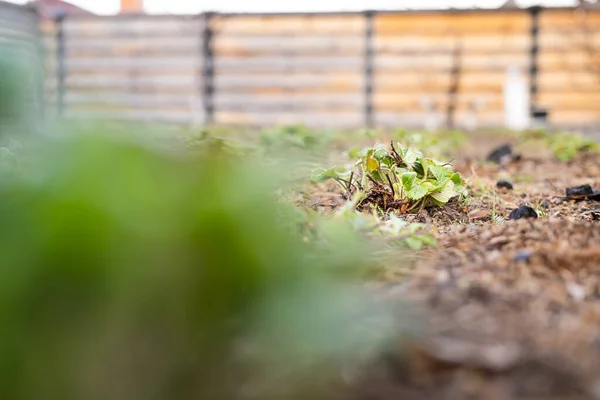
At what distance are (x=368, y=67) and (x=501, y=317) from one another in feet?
28.8

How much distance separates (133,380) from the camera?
728 mm

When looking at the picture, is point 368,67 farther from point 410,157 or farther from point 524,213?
point 524,213

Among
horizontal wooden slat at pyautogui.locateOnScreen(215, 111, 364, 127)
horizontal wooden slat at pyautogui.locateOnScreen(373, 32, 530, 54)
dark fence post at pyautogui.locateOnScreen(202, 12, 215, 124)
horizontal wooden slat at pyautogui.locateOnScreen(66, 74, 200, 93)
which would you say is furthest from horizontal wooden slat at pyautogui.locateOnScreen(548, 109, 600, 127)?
horizontal wooden slat at pyautogui.locateOnScreen(66, 74, 200, 93)

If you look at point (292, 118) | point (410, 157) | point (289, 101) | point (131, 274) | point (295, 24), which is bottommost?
point (131, 274)

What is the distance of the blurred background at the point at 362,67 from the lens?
372 inches

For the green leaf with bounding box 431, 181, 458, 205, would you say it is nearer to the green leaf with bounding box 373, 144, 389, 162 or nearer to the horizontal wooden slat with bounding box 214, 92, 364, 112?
the green leaf with bounding box 373, 144, 389, 162

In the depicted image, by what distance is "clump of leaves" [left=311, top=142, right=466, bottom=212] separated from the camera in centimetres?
199

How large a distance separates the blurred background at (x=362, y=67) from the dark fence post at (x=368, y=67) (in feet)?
0.04

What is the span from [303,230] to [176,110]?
890 centimetres

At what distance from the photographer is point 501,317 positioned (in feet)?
3.24

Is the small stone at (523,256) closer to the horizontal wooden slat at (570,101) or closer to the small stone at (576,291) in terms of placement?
the small stone at (576,291)

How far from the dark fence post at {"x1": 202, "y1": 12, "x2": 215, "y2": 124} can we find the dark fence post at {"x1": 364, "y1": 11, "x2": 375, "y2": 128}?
7.01 ft

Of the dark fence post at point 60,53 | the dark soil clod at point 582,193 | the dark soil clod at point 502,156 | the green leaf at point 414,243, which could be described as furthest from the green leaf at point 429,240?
the dark fence post at point 60,53

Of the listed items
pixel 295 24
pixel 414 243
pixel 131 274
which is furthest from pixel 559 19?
pixel 131 274
